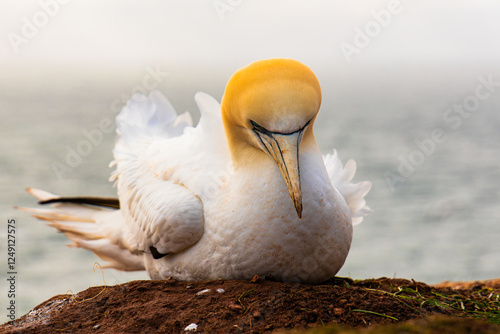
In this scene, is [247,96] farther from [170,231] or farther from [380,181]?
[380,181]

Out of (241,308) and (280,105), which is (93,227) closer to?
(241,308)

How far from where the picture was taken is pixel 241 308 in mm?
4164

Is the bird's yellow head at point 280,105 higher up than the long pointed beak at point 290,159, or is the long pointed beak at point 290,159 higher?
the bird's yellow head at point 280,105

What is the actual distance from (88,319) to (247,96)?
86.6 inches

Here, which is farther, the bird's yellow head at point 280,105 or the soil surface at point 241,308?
the bird's yellow head at point 280,105

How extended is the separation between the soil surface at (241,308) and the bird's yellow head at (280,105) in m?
0.72

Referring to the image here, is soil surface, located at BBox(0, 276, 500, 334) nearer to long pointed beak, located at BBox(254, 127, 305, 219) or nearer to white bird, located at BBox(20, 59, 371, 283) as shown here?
white bird, located at BBox(20, 59, 371, 283)

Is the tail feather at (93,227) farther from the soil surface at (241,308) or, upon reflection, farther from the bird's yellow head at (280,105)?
the bird's yellow head at (280,105)

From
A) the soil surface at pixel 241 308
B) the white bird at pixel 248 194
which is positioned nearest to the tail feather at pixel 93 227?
the white bird at pixel 248 194

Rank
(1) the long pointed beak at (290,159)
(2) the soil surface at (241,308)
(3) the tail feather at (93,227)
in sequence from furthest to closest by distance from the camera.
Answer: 1. (3) the tail feather at (93,227)
2. (1) the long pointed beak at (290,159)
3. (2) the soil surface at (241,308)

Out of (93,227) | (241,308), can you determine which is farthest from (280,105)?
(93,227)

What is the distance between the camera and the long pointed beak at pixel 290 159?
412 cm

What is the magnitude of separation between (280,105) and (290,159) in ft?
1.32

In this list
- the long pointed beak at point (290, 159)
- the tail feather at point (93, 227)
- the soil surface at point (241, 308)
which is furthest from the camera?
the tail feather at point (93, 227)
